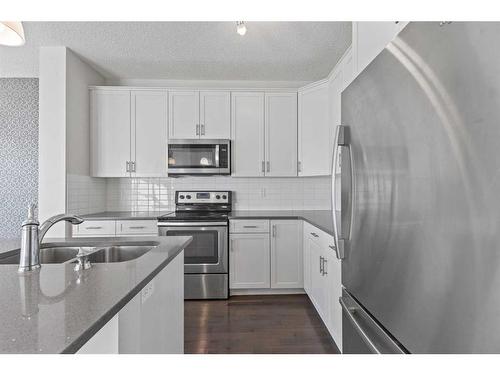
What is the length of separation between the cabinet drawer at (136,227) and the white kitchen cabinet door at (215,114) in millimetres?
1132

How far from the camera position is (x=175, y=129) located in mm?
3578

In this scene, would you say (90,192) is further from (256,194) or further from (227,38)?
(227,38)

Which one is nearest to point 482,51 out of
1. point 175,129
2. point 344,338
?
point 344,338

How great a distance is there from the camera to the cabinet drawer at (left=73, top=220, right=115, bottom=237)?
→ 318cm

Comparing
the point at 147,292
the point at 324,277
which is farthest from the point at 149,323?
the point at 324,277

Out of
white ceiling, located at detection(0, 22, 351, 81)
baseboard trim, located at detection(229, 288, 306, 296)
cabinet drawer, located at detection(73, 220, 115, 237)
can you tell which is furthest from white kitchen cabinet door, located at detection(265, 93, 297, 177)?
cabinet drawer, located at detection(73, 220, 115, 237)

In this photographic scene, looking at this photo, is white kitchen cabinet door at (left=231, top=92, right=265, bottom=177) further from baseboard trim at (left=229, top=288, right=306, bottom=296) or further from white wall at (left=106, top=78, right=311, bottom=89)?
baseboard trim at (left=229, top=288, right=306, bottom=296)

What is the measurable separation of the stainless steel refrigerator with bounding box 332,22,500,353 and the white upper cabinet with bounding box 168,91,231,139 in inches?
98.7

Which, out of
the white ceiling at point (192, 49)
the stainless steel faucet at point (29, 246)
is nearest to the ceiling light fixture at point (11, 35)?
the stainless steel faucet at point (29, 246)

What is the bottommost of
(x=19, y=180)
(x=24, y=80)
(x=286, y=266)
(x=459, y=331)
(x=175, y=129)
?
(x=286, y=266)

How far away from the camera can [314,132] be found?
3.42 metres

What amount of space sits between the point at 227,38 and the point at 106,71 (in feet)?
5.45

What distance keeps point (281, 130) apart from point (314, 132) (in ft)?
1.30

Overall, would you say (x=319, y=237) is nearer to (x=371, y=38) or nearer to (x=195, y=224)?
(x=195, y=224)
